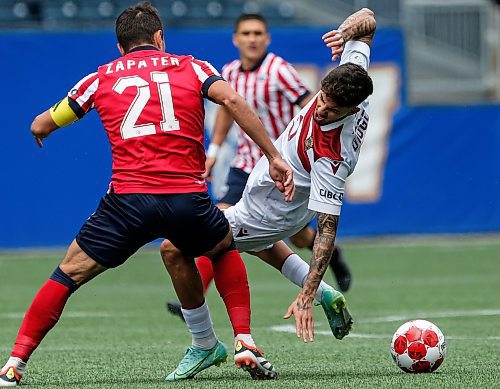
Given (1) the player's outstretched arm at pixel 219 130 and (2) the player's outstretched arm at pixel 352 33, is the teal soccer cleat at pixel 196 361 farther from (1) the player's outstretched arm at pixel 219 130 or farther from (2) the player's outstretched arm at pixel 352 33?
(1) the player's outstretched arm at pixel 219 130

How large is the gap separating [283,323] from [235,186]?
40.8 inches

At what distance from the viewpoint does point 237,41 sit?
30.4 feet

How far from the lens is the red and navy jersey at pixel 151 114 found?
5406mm

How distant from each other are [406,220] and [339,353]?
8666 mm

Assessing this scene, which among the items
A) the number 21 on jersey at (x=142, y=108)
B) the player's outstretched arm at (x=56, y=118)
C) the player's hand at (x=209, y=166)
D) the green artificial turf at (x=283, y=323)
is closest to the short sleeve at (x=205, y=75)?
the number 21 on jersey at (x=142, y=108)

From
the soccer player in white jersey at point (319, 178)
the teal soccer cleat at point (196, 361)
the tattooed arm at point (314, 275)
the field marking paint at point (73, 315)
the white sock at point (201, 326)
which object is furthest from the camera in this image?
the field marking paint at point (73, 315)

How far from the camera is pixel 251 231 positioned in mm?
6504

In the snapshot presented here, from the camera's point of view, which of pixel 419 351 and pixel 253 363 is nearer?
pixel 253 363

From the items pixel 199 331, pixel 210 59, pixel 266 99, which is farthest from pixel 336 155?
pixel 210 59

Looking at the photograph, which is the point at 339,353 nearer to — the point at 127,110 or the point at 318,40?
the point at 127,110

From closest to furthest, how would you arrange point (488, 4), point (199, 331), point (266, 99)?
point (199, 331), point (266, 99), point (488, 4)

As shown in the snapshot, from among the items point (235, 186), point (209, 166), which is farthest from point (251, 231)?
point (209, 166)

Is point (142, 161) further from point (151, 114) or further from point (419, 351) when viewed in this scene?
point (419, 351)

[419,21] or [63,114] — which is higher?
[63,114]
